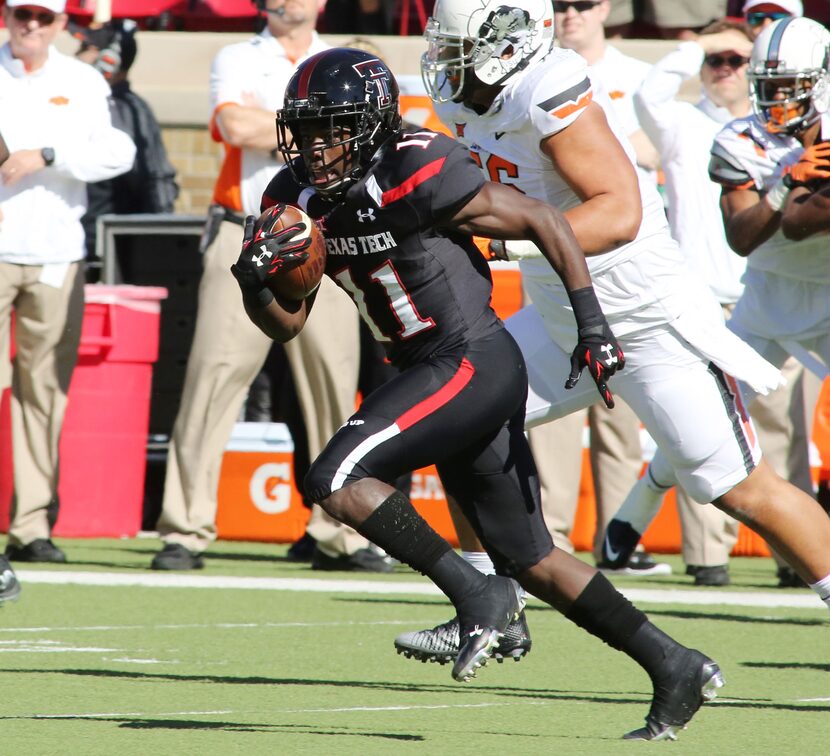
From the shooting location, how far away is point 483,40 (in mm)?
4590

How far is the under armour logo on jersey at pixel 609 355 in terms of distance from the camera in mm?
3961

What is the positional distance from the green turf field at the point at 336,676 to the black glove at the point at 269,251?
1028 mm

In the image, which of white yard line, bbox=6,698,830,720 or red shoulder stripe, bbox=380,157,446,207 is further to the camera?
white yard line, bbox=6,698,830,720

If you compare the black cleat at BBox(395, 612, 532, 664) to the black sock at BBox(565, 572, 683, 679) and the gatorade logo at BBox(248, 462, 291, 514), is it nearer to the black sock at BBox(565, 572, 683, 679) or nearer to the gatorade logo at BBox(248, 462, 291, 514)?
the black sock at BBox(565, 572, 683, 679)

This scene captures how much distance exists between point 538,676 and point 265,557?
3275 mm

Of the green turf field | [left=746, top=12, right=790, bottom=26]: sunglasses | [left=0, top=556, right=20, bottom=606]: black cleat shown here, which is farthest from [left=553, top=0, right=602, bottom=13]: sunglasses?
[left=0, top=556, right=20, bottom=606]: black cleat

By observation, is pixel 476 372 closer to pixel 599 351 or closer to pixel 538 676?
pixel 599 351

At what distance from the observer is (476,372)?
4.11 meters

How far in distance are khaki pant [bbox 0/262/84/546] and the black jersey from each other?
138 inches

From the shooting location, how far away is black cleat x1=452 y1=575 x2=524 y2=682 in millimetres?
3805

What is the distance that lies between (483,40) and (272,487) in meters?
4.46

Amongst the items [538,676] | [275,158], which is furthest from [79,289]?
[538,676]

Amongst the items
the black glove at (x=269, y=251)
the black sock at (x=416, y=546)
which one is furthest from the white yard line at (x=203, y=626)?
the black glove at (x=269, y=251)

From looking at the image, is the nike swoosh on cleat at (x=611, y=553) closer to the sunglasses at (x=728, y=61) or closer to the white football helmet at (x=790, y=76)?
→ the white football helmet at (x=790, y=76)
